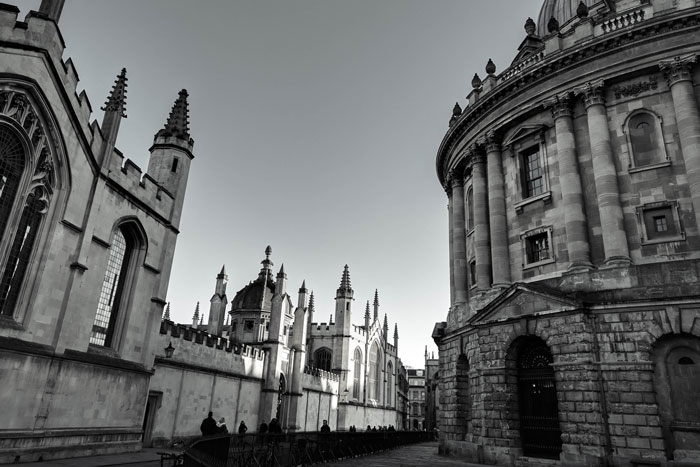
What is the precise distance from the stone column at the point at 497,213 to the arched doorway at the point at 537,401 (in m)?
3.43

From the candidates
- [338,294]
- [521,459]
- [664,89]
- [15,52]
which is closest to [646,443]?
[521,459]

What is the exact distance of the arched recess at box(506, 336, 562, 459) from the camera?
17.6 m

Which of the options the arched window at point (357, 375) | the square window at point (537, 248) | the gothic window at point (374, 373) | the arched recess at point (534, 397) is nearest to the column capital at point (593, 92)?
the square window at point (537, 248)

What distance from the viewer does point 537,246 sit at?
20.8m

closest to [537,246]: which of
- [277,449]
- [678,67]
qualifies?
[678,67]

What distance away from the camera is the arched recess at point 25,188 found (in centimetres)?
1332

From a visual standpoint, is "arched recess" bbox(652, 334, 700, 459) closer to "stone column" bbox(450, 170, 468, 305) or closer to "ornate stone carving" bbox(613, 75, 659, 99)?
"ornate stone carving" bbox(613, 75, 659, 99)

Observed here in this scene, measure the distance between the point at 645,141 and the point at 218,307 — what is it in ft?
115

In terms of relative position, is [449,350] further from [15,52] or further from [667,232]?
[15,52]

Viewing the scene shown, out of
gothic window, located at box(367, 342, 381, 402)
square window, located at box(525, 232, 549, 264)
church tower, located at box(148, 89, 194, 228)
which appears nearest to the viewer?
square window, located at box(525, 232, 549, 264)

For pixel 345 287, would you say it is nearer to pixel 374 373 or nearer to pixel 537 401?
pixel 374 373

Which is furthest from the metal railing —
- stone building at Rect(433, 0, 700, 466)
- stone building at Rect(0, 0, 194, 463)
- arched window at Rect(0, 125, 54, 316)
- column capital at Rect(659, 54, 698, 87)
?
column capital at Rect(659, 54, 698, 87)

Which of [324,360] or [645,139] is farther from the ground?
[645,139]

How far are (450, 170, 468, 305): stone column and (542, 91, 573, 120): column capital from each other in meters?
7.35
